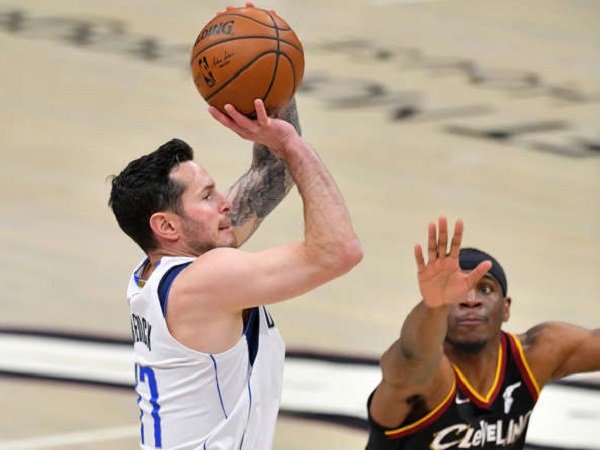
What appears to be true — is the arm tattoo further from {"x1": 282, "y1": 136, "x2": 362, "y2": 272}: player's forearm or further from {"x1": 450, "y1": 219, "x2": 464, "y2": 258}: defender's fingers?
{"x1": 450, "y1": 219, "x2": 464, "y2": 258}: defender's fingers

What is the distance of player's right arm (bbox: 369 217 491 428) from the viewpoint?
13.1 ft

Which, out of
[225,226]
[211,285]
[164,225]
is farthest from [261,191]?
[211,285]

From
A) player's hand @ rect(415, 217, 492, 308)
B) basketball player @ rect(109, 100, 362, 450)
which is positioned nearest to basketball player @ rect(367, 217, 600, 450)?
player's hand @ rect(415, 217, 492, 308)

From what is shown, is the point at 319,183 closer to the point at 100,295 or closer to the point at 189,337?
the point at 189,337

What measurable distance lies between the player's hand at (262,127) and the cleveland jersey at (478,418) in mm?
1514

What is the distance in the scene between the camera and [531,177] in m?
8.88

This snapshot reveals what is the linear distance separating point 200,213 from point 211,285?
0.36 metres

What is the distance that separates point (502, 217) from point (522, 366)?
10.6 ft

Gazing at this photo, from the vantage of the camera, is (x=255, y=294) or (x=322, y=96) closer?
(x=255, y=294)

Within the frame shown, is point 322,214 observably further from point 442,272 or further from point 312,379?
point 312,379

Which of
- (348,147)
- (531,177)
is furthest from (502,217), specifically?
(348,147)

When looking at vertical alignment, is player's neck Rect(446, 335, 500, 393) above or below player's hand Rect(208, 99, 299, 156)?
below

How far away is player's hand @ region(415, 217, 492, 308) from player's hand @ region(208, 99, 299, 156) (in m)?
0.54

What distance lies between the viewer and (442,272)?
4027 mm
